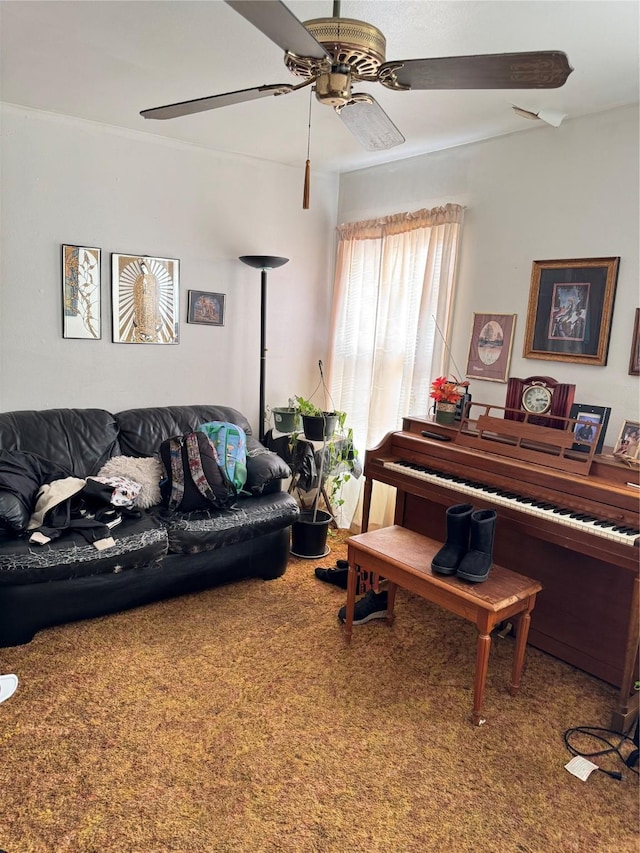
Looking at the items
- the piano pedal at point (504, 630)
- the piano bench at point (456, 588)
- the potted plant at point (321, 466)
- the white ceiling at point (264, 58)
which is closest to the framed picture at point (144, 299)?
the white ceiling at point (264, 58)

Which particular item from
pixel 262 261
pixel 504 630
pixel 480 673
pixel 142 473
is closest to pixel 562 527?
pixel 480 673

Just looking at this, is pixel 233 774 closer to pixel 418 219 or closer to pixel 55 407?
pixel 55 407

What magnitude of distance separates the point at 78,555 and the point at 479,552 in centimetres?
173

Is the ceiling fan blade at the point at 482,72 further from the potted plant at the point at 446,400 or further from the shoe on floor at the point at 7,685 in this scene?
the shoe on floor at the point at 7,685

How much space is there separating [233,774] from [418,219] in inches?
123

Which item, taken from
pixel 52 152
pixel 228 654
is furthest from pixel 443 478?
pixel 52 152

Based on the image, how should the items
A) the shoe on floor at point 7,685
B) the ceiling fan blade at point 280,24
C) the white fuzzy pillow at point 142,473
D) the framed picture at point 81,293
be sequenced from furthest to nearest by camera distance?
the framed picture at point 81,293
the white fuzzy pillow at point 142,473
the shoe on floor at point 7,685
the ceiling fan blade at point 280,24

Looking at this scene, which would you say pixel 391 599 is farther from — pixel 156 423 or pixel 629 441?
pixel 156 423

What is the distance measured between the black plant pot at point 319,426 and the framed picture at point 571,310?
1.20 meters

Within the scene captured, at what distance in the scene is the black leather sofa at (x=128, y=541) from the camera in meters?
2.48

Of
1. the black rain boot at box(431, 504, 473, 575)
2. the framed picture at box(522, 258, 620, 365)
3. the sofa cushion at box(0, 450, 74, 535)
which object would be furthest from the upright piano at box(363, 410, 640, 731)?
the sofa cushion at box(0, 450, 74, 535)

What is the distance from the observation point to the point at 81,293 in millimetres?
3336

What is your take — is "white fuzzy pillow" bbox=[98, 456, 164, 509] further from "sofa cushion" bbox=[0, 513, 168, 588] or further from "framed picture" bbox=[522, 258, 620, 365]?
"framed picture" bbox=[522, 258, 620, 365]

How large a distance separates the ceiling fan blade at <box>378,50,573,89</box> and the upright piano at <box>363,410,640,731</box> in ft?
4.88
